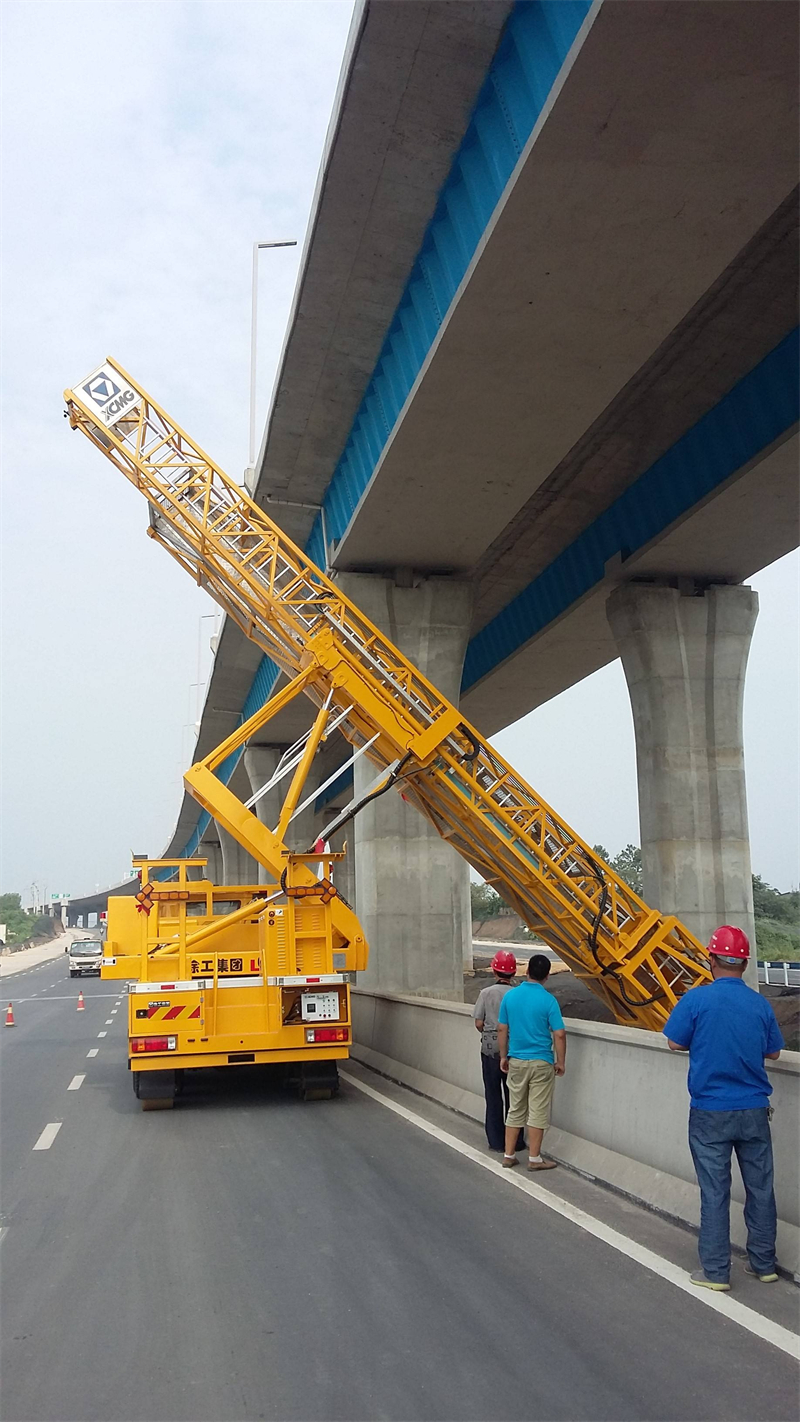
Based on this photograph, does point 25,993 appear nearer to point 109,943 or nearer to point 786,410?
point 109,943

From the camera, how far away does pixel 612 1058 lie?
8.59 m

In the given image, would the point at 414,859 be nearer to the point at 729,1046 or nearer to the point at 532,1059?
the point at 532,1059

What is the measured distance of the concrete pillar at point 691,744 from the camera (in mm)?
20000

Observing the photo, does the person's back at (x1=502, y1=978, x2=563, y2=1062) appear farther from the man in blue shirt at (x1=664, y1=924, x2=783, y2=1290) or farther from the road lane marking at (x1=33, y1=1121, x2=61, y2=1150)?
the road lane marking at (x1=33, y1=1121, x2=61, y2=1150)

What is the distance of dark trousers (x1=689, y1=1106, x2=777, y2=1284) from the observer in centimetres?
593

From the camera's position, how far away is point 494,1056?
9.78 meters

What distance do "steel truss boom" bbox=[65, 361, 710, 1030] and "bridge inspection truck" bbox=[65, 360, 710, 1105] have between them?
3cm

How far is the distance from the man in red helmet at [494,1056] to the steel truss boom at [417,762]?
3.24 m

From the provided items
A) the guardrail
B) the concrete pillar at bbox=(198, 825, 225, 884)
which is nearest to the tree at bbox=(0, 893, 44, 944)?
the concrete pillar at bbox=(198, 825, 225, 884)

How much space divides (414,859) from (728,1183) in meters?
13.4

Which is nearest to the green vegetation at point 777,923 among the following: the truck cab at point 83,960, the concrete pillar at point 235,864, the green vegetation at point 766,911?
the green vegetation at point 766,911

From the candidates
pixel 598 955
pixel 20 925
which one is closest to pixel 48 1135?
pixel 598 955

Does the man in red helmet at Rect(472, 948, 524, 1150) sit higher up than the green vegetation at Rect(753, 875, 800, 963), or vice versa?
the man in red helmet at Rect(472, 948, 524, 1150)

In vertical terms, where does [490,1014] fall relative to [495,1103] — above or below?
above
